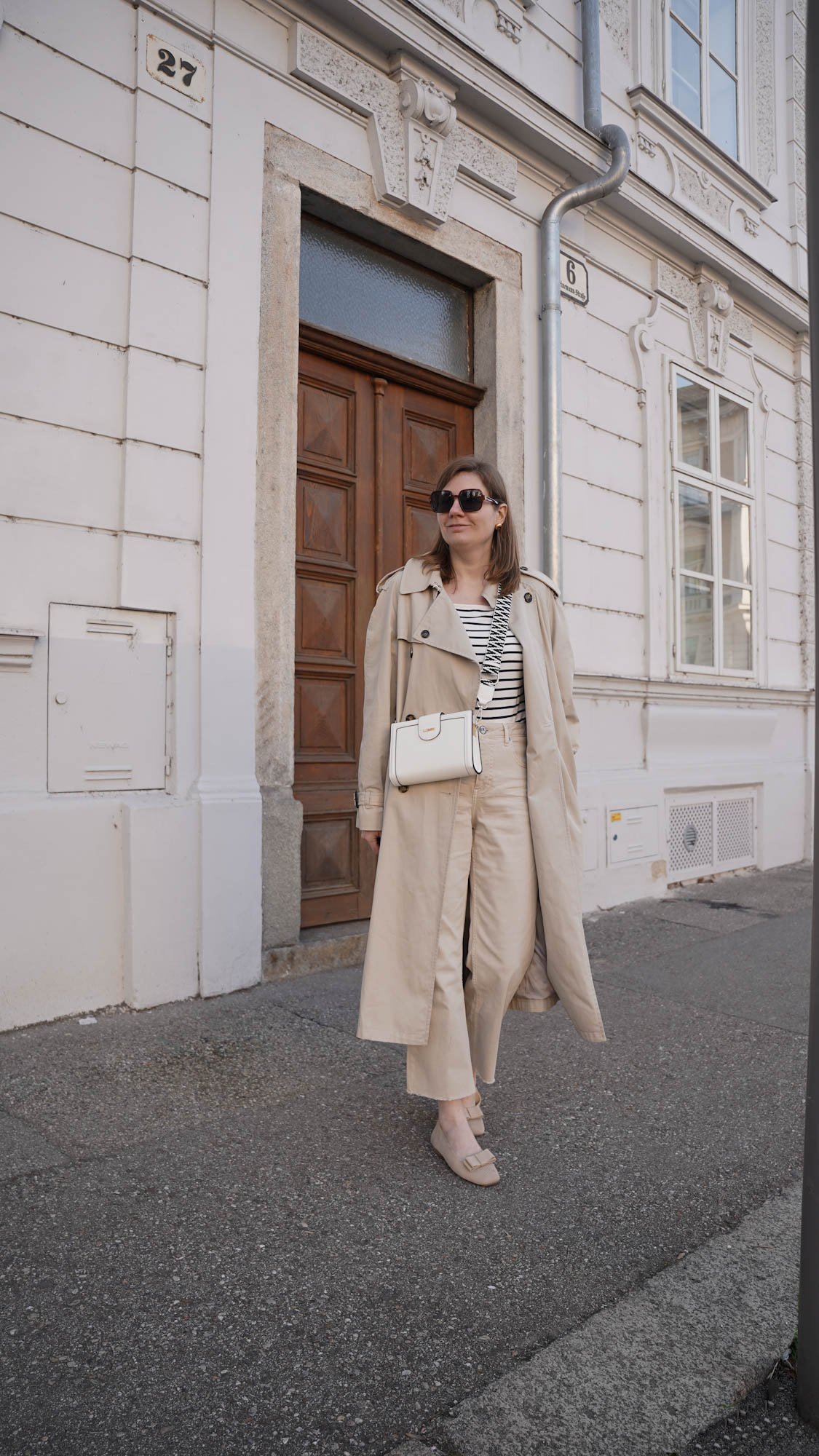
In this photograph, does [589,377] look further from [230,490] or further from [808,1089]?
[808,1089]

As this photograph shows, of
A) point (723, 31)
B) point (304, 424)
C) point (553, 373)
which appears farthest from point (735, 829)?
point (723, 31)

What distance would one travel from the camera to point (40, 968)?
3486 mm

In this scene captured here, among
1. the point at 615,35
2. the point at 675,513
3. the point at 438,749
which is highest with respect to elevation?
the point at 615,35

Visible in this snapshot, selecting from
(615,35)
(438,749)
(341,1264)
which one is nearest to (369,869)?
(438,749)

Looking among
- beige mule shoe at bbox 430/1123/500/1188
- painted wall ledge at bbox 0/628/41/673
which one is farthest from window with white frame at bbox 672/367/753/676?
beige mule shoe at bbox 430/1123/500/1188

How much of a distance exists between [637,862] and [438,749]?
13.7 ft

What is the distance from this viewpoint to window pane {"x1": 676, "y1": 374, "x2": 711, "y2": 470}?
7078mm

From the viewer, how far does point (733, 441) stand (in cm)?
787

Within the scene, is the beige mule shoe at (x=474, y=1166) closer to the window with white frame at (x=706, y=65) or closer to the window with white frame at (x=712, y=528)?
the window with white frame at (x=712, y=528)

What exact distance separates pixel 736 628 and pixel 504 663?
5.70 m

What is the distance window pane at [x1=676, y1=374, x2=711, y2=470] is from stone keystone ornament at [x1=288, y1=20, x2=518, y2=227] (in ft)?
8.37

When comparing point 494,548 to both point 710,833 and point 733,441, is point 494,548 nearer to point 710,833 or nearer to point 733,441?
point 710,833

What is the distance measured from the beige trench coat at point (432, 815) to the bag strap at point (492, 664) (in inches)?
1.5

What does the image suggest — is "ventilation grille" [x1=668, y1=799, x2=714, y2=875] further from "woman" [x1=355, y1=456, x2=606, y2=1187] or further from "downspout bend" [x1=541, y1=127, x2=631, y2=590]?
"woman" [x1=355, y1=456, x2=606, y2=1187]
